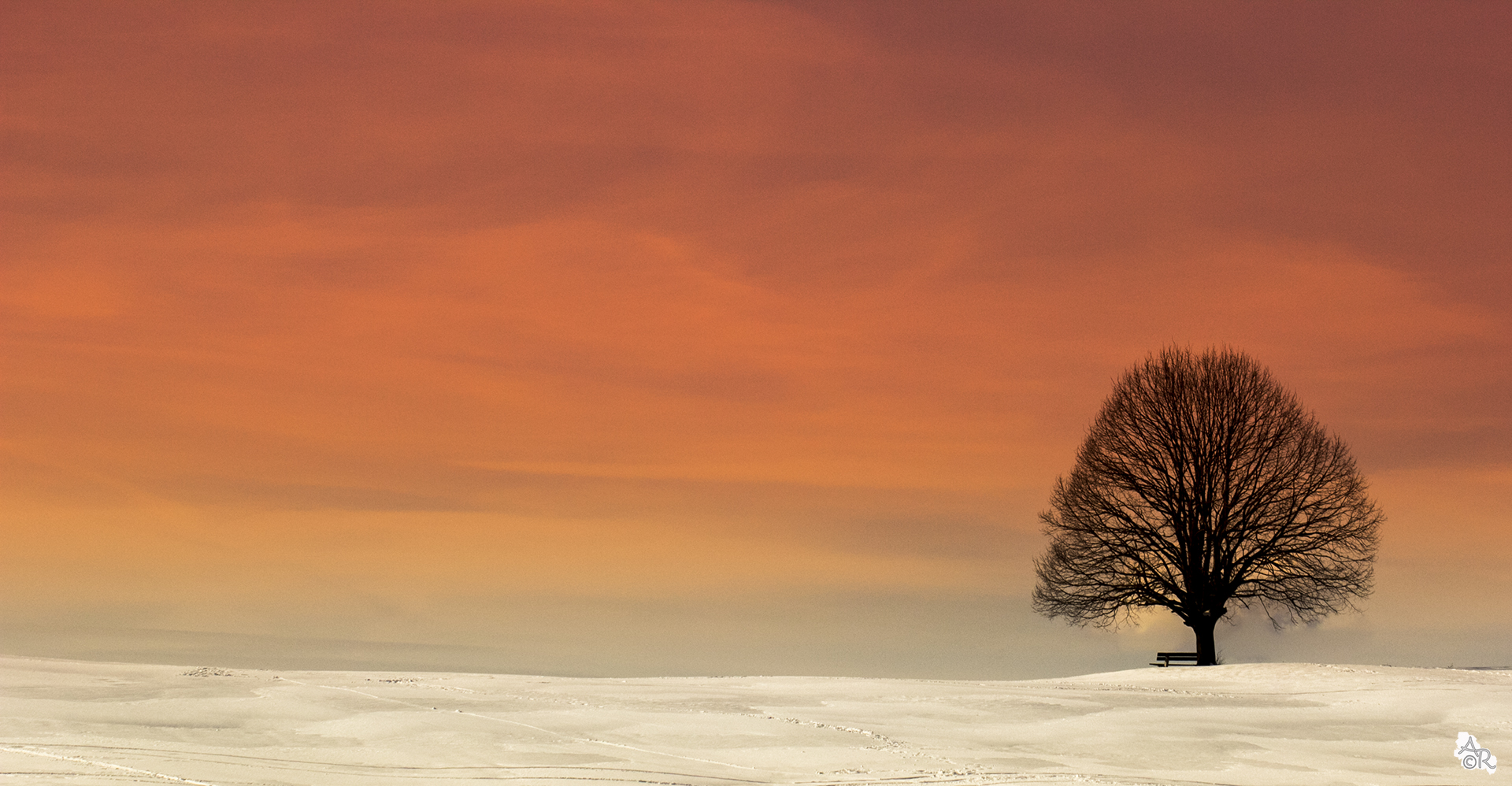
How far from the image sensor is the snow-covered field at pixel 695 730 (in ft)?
42.9

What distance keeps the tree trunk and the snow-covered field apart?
11443 millimetres

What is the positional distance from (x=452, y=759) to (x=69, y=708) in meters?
5.65

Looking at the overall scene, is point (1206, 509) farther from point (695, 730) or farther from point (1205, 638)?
point (695, 730)

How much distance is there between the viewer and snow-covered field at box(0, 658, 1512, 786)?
42.9 ft

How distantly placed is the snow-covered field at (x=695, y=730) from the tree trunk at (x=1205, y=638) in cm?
1144

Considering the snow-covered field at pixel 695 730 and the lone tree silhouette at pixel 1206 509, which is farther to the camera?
the lone tree silhouette at pixel 1206 509

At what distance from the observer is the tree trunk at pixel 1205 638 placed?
34.1 meters

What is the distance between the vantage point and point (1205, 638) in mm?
34344

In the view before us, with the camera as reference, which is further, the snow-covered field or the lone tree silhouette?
the lone tree silhouette

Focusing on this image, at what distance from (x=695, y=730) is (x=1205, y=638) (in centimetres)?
2239

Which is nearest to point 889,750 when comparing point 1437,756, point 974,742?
point 974,742

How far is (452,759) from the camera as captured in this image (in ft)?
44.7

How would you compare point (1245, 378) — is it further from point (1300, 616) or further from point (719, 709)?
point (719, 709)

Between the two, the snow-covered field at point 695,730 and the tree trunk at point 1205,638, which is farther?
the tree trunk at point 1205,638
